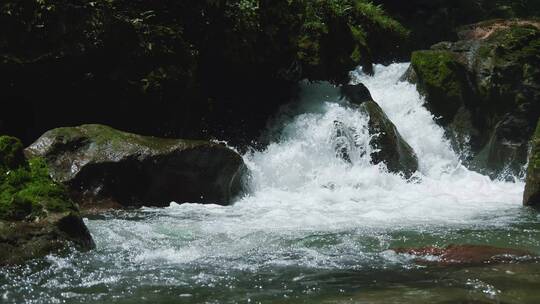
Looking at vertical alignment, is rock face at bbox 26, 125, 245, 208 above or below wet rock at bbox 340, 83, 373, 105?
below

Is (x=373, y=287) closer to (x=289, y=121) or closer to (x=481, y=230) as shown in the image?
(x=481, y=230)

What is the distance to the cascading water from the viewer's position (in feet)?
18.0

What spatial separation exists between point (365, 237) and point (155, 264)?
8.95 ft

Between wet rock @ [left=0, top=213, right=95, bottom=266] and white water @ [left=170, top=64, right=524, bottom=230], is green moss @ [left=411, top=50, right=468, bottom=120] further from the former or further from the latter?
wet rock @ [left=0, top=213, right=95, bottom=266]

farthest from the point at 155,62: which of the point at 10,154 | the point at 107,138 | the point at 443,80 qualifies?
the point at 443,80

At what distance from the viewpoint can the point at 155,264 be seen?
6504 millimetres

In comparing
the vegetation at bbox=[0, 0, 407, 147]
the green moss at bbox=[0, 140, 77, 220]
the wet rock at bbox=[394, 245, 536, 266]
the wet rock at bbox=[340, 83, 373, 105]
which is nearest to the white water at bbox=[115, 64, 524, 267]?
the wet rock at bbox=[340, 83, 373, 105]

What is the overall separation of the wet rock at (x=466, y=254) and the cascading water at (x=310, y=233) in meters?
0.28

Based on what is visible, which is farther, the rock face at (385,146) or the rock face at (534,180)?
the rock face at (385,146)

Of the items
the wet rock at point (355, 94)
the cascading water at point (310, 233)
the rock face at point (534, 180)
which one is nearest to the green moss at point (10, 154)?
the cascading water at point (310, 233)

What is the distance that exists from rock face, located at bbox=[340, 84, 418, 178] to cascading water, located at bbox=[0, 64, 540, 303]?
0.15m

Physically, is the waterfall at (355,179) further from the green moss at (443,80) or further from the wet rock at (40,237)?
the wet rock at (40,237)

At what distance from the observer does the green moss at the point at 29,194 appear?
6.73 m

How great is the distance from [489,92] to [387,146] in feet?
12.1
